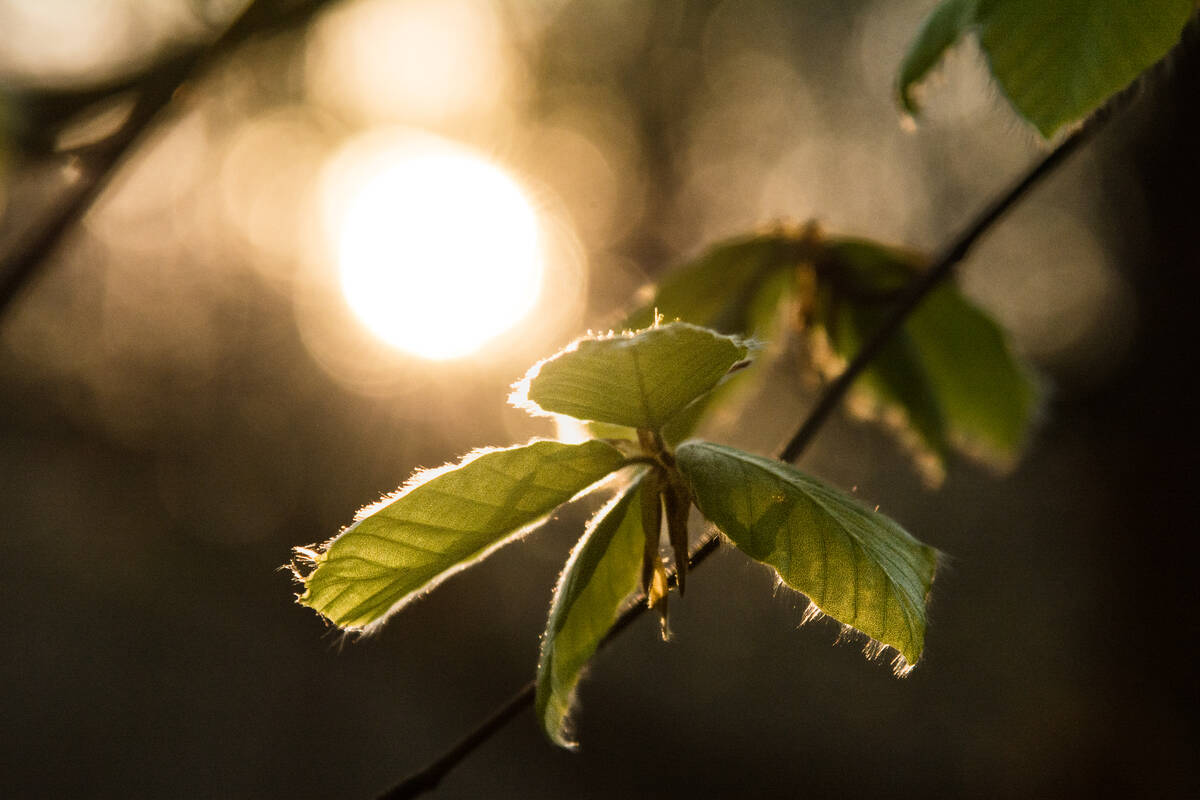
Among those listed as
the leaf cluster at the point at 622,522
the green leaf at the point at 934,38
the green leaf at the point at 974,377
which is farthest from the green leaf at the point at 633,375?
the green leaf at the point at 974,377

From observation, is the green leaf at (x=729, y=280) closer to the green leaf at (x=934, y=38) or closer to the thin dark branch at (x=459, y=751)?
the green leaf at (x=934, y=38)

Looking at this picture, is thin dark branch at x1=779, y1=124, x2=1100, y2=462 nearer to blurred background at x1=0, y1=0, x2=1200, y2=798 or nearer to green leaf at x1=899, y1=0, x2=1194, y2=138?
green leaf at x1=899, y1=0, x2=1194, y2=138

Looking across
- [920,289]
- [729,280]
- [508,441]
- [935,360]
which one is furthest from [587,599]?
[508,441]

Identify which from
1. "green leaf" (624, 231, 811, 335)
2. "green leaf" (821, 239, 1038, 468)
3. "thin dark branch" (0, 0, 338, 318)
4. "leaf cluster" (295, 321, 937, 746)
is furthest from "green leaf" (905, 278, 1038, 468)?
"thin dark branch" (0, 0, 338, 318)

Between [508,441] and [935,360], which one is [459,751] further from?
[508,441]

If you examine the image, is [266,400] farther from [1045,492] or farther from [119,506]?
[1045,492]

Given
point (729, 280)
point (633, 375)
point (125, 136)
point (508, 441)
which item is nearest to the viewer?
point (633, 375)
